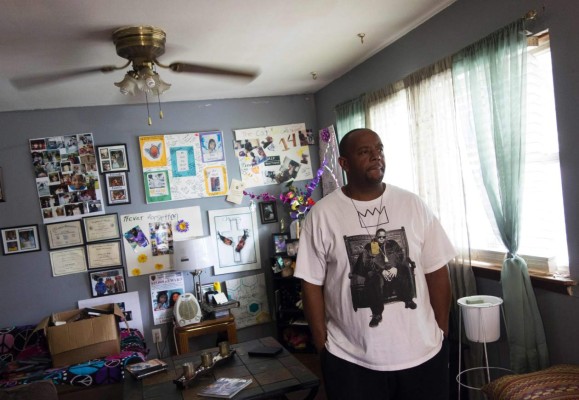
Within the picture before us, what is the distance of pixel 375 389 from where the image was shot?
1483 millimetres

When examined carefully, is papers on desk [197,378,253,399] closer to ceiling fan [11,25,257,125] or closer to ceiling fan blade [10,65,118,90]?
ceiling fan [11,25,257,125]

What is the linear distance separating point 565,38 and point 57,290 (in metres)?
4.02

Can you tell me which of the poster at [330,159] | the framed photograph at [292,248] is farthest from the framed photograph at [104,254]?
the poster at [330,159]

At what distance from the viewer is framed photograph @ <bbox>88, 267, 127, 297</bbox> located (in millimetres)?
3949

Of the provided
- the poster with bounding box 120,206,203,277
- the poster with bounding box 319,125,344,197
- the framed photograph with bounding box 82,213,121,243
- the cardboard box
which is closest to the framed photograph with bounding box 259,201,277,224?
the poster with bounding box 319,125,344,197

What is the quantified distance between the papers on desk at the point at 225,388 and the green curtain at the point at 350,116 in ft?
7.19

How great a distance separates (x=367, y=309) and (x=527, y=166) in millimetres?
1366

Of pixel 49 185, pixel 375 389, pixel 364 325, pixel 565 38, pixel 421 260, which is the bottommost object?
pixel 375 389

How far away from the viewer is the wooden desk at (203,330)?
3.75m

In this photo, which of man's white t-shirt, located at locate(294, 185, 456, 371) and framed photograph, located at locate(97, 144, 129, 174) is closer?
man's white t-shirt, located at locate(294, 185, 456, 371)

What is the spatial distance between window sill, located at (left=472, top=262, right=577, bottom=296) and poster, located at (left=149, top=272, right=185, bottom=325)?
268 cm

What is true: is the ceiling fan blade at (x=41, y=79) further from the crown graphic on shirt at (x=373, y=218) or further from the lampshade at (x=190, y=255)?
the crown graphic on shirt at (x=373, y=218)

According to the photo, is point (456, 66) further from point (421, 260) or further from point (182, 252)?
point (182, 252)

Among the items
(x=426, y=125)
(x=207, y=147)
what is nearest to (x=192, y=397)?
(x=426, y=125)
